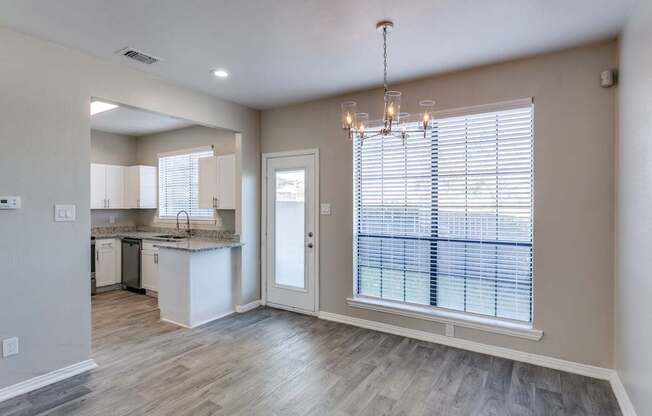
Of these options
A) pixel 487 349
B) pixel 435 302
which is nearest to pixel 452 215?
pixel 435 302

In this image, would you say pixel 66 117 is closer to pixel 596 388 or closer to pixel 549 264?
pixel 549 264

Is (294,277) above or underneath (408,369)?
above

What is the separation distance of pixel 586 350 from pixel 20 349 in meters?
4.49

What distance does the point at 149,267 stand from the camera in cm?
545

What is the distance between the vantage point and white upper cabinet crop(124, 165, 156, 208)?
6.20m

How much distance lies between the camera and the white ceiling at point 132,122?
5016 millimetres

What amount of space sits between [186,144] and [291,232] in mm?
2653

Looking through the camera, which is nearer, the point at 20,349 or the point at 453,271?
the point at 20,349

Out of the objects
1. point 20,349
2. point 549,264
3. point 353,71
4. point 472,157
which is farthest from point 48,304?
point 549,264

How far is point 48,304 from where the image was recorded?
2.80m

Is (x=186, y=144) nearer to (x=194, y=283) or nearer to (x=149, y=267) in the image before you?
(x=149, y=267)

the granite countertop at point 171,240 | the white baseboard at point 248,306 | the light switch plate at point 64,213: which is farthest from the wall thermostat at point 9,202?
the white baseboard at point 248,306

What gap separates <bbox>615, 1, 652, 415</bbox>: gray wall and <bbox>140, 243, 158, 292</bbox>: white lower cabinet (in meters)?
5.49

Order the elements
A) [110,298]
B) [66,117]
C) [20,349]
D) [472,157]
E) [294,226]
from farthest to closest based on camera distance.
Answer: [110,298] < [294,226] < [472,157] < [66,117] < [20,349]
